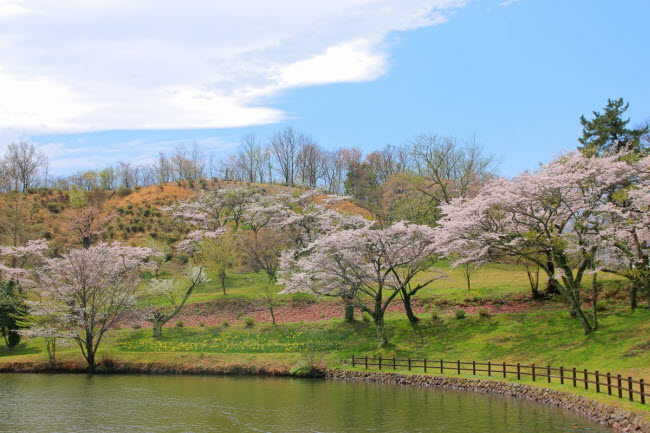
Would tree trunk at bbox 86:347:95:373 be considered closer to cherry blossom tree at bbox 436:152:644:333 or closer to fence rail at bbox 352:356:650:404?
fence rail at bbox 352:356:650:404

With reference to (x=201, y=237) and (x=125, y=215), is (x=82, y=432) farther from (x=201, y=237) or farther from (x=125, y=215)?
(x=125, y=215)

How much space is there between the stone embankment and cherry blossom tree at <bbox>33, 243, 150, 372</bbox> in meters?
18.5

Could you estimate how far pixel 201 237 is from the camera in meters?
71.4

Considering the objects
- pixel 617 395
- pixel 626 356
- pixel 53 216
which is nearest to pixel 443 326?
pixel 626 356

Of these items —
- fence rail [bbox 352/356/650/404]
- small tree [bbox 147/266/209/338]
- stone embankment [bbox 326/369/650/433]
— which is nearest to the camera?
stone embankment [bbox 326/369/650/433]

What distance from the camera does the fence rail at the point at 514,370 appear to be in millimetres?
24484

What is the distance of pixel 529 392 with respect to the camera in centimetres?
2694

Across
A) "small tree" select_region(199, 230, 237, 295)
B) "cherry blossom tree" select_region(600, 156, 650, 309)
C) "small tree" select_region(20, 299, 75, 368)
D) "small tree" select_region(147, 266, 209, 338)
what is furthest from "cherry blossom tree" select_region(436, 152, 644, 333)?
"small tree" select_region(20, 299, 75, 368)

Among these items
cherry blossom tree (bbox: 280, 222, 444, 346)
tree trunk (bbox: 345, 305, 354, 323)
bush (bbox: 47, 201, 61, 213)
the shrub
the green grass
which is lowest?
tree trunk (bbox: 345, 305, 354, 323)

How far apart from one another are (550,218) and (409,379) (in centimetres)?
1482

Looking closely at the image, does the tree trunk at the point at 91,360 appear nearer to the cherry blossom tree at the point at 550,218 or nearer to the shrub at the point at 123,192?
the cherry blossom tree at the point at 550,218

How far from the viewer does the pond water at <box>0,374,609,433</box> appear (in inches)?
859

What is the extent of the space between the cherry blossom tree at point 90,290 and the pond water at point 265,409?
6830 mm

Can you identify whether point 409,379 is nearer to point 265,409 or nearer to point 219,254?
point 265,409
